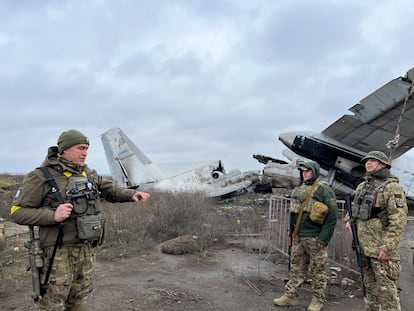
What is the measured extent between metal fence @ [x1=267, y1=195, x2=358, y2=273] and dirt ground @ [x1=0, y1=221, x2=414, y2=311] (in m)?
0.39

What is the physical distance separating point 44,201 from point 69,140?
20.9 inches

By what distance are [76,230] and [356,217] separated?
2.88m

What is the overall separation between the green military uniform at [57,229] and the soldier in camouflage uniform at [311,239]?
2.69 meters

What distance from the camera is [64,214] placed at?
2.82 meters

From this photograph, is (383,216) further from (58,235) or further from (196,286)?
(58,235)

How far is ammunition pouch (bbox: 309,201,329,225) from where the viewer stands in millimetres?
4609

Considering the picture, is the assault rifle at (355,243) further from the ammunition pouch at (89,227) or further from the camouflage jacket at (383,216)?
the ammunition pouch at (89,227)

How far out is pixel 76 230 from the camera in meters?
3.04

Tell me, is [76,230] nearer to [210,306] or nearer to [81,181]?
[81,181]

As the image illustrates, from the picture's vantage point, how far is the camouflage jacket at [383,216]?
371 centimetres

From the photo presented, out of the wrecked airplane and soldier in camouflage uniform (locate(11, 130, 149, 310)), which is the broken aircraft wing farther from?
soldier in camouflage uniform (locate(11, 130, 149, 310))

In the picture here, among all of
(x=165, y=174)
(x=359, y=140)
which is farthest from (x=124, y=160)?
(x=359, y=140)

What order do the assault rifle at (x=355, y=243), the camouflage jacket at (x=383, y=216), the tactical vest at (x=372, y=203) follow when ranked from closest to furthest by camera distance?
1. the camouflage jacket at (x=383, y=216)
2. the tactical vest at (x=372, y=203)
3. the assault rifle at (x=355, y=243)

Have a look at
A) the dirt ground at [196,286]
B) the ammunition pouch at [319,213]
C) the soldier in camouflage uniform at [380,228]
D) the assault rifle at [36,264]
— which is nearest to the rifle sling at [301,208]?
the ammunition pouch at [319,213]
